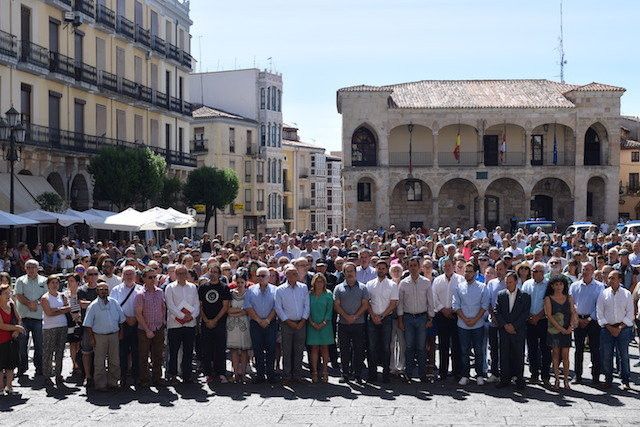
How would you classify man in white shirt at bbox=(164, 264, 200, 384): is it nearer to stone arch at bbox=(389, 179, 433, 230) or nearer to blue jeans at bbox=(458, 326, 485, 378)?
blue jeans at bbox=(458, 326, 485, 378)

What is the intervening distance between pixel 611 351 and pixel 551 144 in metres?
43.0

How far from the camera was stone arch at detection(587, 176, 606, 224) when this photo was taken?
5394cm

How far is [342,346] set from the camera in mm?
13234

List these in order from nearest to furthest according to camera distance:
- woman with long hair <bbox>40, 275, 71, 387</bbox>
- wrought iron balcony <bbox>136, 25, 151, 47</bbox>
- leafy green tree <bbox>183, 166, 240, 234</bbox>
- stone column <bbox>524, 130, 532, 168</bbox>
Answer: woman with long hair <bbox>40, 275, 71, 387</bbox> → wrought iron balcony <bbox>136, 25, 151, 47</bbox> → leafy green tree <bbox>183, 166, 240, 234</bbox> → stone column <bbox>524, 130, 532, 168</bbox>

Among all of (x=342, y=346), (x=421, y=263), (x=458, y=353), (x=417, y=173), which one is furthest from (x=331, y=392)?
(x=417, y=173)

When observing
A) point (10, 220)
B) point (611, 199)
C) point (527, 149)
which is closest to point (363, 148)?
point (527, 149)

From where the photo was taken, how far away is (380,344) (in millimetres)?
13336

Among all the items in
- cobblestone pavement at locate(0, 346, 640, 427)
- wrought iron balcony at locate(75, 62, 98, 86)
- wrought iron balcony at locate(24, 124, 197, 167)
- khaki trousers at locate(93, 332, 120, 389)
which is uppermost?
wrought iron balcony at locate(75, 62, 98, 86)

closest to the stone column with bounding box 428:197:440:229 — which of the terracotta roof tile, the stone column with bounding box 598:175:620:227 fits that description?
the terracotta roof tile

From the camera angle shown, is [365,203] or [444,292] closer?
[444,292]

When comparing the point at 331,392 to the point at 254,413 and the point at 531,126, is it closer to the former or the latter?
the point at 254,413

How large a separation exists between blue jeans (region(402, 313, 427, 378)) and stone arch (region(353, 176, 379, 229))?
131ft

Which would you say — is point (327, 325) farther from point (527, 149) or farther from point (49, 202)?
point (527, 149)

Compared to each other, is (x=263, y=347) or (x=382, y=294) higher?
(x=382, y=294)
